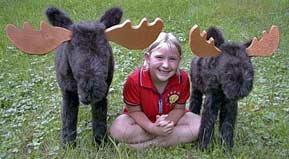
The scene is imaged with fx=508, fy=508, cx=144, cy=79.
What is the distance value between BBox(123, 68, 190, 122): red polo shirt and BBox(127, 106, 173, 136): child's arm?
0.04 meters

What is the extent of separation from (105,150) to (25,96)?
4.85 feet

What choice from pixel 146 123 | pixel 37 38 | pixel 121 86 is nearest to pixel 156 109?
pixel 146 123

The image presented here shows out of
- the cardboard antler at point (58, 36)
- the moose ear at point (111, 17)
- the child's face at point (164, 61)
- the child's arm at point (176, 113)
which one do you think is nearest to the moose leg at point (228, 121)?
the child's arm at point (176, 113)

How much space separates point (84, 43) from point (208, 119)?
992mm

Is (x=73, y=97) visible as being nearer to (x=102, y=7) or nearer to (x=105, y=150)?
(x=105, y=150)

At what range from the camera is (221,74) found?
313 centimetres

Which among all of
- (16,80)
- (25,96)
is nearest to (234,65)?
(25,96)

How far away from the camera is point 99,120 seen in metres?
3.42

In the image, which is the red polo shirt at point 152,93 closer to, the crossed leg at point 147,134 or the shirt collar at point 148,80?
the shirt collar at point 148,80

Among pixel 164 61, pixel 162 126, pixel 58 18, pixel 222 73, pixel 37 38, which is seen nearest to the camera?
pixel 37 38

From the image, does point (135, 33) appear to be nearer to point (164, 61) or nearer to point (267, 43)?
point (164, 61)

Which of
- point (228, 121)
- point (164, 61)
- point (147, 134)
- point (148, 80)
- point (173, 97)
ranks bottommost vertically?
point (147, 134)

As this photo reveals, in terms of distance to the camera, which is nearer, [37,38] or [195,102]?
[37,38]

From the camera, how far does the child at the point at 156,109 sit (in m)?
3.47
